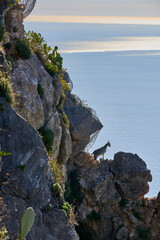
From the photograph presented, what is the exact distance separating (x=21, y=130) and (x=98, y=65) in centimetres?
13490

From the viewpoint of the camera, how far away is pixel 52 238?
44.3 ft

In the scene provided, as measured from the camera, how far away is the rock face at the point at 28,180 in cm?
1313

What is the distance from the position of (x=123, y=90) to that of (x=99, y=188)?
89716 millimetres

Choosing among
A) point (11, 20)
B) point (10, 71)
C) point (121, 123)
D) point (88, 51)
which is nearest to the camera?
point (10, 71)

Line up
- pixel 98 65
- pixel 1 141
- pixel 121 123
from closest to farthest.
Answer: pixel 1 141
pixel 121 123
pixel 98 65

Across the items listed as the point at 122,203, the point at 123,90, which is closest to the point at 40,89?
the point at 122,203

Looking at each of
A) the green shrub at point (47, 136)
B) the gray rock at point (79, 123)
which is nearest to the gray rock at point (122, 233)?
the gray rock at point (79, 123)

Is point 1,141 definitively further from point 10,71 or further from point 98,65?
point 98,65

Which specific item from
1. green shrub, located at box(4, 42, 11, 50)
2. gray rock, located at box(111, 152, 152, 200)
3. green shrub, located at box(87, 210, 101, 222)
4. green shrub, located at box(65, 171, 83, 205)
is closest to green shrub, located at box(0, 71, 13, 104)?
green shrub, located at box(4, 42, 11, 50)

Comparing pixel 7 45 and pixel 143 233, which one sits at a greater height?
pixel 7 45

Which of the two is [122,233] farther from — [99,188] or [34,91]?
[34,91]

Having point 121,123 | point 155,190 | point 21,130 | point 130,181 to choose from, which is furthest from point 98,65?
point 21,130

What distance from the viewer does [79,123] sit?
2556 cm

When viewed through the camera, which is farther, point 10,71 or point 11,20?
point 11,20
